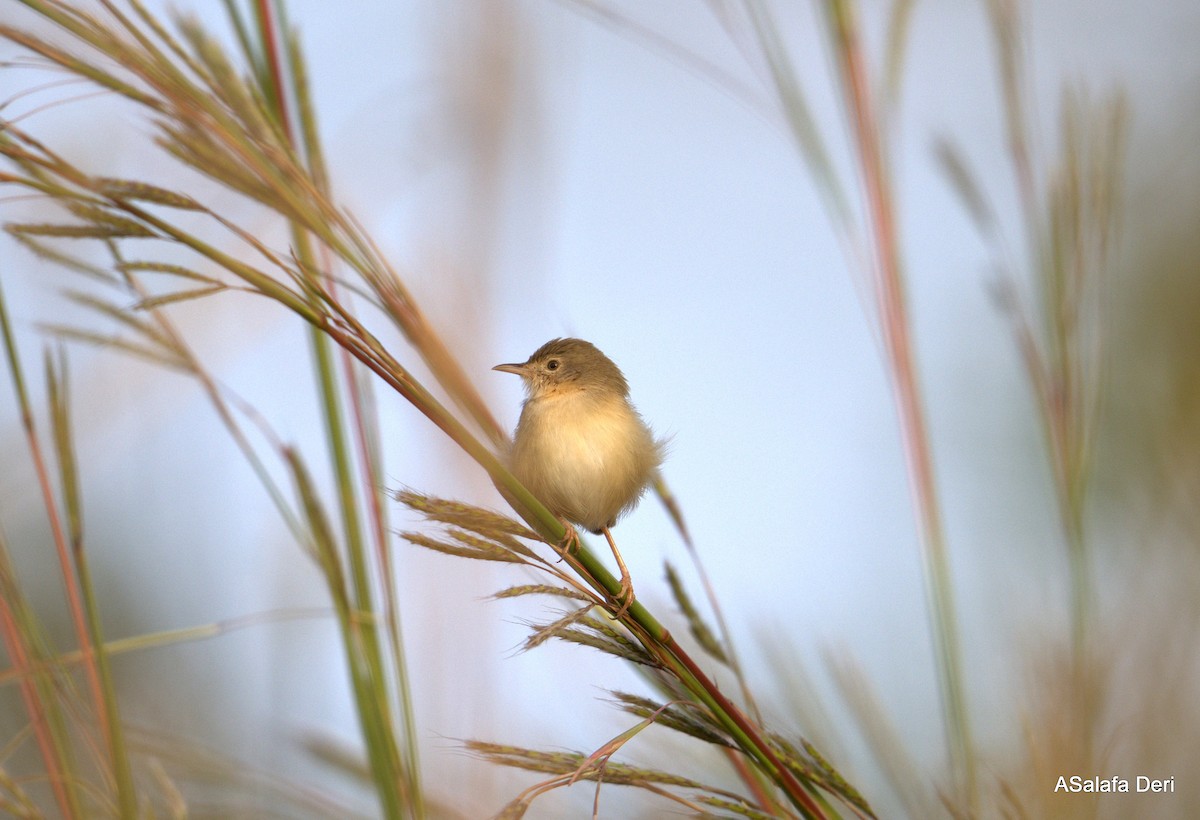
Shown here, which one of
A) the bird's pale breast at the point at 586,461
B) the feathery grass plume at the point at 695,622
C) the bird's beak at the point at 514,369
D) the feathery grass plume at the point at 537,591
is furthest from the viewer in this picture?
the bird's beak at the point at 514,369

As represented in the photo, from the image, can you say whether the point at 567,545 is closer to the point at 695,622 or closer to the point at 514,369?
the point at 695,622

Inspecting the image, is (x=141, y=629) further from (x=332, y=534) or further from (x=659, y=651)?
(x=659, y=651)

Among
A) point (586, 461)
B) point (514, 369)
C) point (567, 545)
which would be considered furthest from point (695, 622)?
point (514, 369)

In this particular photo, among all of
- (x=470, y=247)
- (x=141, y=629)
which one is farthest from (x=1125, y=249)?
(x=141, y=629)

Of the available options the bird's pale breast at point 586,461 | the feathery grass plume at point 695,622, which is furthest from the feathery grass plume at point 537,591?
the bird's pale breast at point 586,461

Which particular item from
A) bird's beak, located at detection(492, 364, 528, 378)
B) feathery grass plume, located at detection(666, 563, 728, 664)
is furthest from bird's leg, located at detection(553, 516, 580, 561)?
bird's beak, located at detection(492, 364, 528, 378)

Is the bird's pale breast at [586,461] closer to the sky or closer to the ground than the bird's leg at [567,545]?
closer to the ground

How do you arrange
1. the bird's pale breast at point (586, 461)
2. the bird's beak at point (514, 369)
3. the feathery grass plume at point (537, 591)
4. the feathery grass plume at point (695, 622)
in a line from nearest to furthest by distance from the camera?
1. the feathery grass plume at point (537, 591)
2. the feathery grass plume at point (695, 622)
3. the bird's pale breast at point (586, 461)
4. the bird's beak at point (514, 369)

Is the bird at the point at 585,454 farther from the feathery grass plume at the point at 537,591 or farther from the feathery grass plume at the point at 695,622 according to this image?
the feathery grass plume at the point at 537,591
